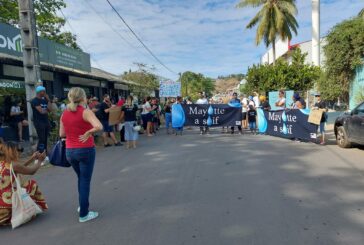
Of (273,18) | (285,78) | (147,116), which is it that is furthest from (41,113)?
(273,18)

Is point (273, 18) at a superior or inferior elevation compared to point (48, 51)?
superior

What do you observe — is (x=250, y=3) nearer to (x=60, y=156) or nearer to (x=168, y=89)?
(x=168, y=89)

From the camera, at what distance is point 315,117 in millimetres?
11188

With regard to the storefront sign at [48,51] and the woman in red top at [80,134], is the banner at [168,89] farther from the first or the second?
the woman in red top at [80,134]

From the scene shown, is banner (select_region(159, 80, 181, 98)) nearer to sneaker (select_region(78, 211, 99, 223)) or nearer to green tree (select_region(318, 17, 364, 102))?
green tree (select_region(318, 17, 364, 102))

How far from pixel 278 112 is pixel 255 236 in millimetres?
9729

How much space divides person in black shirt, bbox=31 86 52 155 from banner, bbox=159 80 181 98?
72.9 feet

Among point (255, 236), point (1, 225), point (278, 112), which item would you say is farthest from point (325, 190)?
point (278, 112)

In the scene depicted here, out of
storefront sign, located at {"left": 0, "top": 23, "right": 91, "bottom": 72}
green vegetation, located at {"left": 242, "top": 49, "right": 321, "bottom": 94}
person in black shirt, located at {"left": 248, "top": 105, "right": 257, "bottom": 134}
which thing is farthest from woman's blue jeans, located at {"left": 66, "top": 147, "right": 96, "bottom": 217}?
green vegetation, located at {"left": 242, "top": 49, "right": 321, "bottom": 94}

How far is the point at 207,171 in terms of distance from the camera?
741 cm

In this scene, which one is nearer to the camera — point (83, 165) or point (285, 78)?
point (83, 165)

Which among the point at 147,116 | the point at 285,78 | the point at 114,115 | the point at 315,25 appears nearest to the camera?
the point at 114,115

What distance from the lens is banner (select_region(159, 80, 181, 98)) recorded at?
3105 centimetres

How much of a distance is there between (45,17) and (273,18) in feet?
72.1
